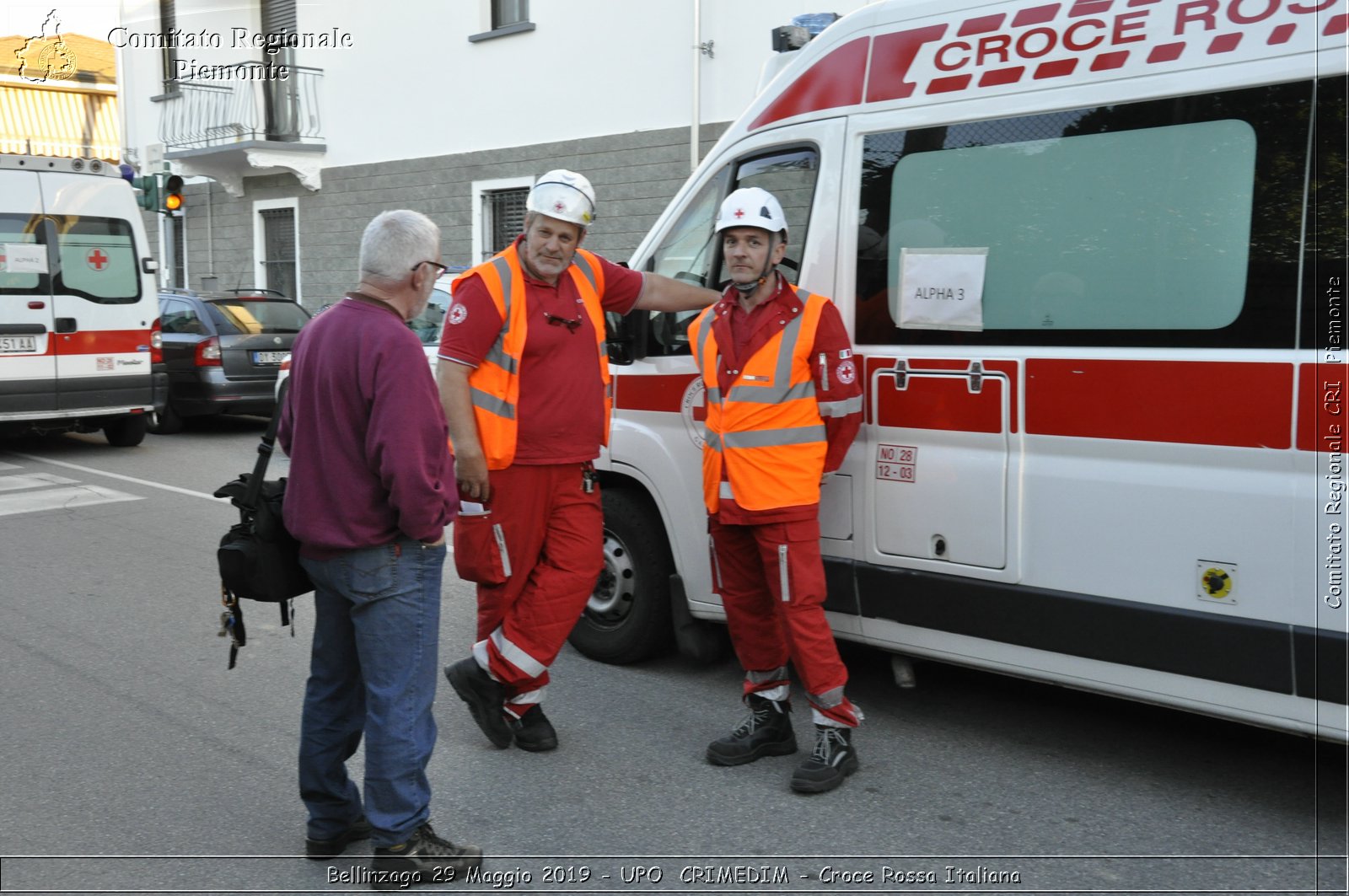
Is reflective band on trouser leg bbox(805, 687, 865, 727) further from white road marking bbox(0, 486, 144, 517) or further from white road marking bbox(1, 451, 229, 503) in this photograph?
white road marking bbox(0, 486, 144, 517)

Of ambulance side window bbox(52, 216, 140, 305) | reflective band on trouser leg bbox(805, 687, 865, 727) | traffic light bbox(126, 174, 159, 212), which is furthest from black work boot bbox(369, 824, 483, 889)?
traffic light bbox(126, 174, 159, 212)

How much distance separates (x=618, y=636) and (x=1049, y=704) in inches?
67.1

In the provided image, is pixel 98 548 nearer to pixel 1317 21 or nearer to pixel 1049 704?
pixel 1049 704

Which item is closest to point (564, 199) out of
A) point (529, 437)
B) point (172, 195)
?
point (529, 437)

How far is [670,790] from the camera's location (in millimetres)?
4043

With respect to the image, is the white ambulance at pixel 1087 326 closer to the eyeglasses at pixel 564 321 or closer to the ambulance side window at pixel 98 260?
the eyeglasses at pixel 564 321

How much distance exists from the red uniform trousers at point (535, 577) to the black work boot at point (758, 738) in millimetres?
652

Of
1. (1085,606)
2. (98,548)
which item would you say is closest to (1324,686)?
(1085,606)

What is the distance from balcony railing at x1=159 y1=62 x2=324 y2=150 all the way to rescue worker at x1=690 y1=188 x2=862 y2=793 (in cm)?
1565

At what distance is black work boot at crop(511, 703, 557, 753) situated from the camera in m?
4.39

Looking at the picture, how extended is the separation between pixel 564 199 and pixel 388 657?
161cm

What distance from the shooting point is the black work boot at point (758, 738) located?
424cm

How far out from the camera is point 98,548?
764 centimetres

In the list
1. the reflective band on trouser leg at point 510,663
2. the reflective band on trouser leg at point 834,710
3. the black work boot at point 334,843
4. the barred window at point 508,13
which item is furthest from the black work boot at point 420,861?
the barred window at point 508,13
